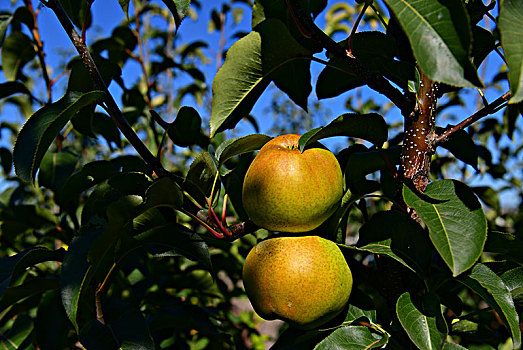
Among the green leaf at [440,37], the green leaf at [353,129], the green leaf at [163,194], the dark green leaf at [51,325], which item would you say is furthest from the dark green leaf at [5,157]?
the green leaf at [440,37]

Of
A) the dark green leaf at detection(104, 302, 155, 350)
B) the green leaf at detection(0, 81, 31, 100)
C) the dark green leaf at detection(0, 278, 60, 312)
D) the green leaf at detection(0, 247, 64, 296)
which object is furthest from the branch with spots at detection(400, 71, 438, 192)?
the green leaf at detection(0, 81, 31, 100)

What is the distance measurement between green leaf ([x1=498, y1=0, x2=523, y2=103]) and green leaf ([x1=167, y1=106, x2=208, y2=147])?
0.81 metres

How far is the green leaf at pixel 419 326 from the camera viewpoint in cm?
76

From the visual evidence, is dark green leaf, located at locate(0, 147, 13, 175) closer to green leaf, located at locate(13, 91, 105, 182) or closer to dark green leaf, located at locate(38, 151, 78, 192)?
dark green leaf, located at locate(38, 151, 78, 192)

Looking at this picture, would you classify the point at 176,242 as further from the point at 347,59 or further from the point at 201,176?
the point at 347,59

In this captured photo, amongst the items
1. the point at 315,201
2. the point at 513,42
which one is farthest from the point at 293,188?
the point at 513,42

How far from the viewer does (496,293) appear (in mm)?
752

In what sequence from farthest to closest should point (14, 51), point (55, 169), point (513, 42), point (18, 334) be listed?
point (14, 51) < point (55, 169) < point (18, 334) < point (513, 42)

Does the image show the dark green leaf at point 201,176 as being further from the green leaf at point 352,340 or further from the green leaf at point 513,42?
the green leaf at point 513,42

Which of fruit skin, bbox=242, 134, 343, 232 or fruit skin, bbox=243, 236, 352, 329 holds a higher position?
fruit skin, bbox=242, 134, 343, 232

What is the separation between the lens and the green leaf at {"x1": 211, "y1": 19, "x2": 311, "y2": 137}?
817 millimetres

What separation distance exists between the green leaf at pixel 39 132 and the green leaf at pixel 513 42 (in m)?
0.71

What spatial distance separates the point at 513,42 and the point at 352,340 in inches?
24.3

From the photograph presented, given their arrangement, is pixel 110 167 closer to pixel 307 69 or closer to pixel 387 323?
pixel 307 69
